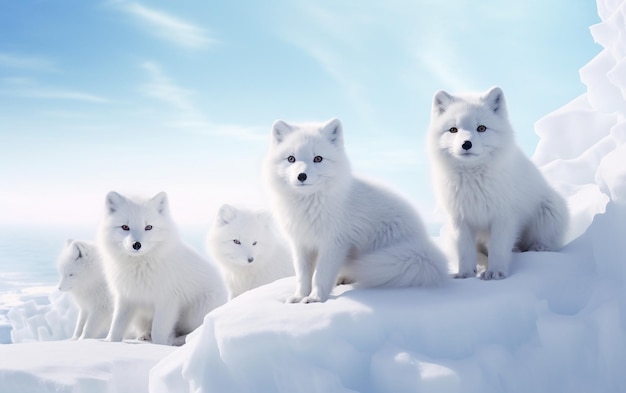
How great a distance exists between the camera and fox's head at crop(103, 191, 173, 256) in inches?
182

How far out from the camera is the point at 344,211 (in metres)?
3.55

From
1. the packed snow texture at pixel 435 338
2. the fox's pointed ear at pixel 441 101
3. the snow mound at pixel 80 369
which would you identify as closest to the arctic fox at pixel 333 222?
the packed snow texture at pixel 435 338

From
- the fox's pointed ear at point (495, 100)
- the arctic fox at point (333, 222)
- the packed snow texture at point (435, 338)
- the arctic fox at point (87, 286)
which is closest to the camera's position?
the packed snow texture at point (435, 338)

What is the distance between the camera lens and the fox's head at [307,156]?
3.40 meters

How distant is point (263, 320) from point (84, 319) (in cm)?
333

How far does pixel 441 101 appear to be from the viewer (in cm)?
388

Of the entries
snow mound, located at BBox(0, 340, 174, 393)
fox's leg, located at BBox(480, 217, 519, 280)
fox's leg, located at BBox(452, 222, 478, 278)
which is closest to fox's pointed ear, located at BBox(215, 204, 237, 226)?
snow mound, located at BBox(0, 340, 174, 393)

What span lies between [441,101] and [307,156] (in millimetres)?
1044

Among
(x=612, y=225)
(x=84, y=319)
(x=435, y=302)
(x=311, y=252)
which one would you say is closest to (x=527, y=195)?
(x=612, y=225)

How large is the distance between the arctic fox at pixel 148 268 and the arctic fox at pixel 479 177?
220 centimetres

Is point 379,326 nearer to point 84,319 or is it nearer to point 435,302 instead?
point 435,302

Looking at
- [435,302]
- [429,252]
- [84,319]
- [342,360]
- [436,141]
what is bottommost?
[84,319]

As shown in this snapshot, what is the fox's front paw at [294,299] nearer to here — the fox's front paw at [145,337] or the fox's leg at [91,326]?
the fox's front paw at [145,337]

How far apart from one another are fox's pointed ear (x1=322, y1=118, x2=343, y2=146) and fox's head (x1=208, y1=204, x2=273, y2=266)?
68.8 inches
